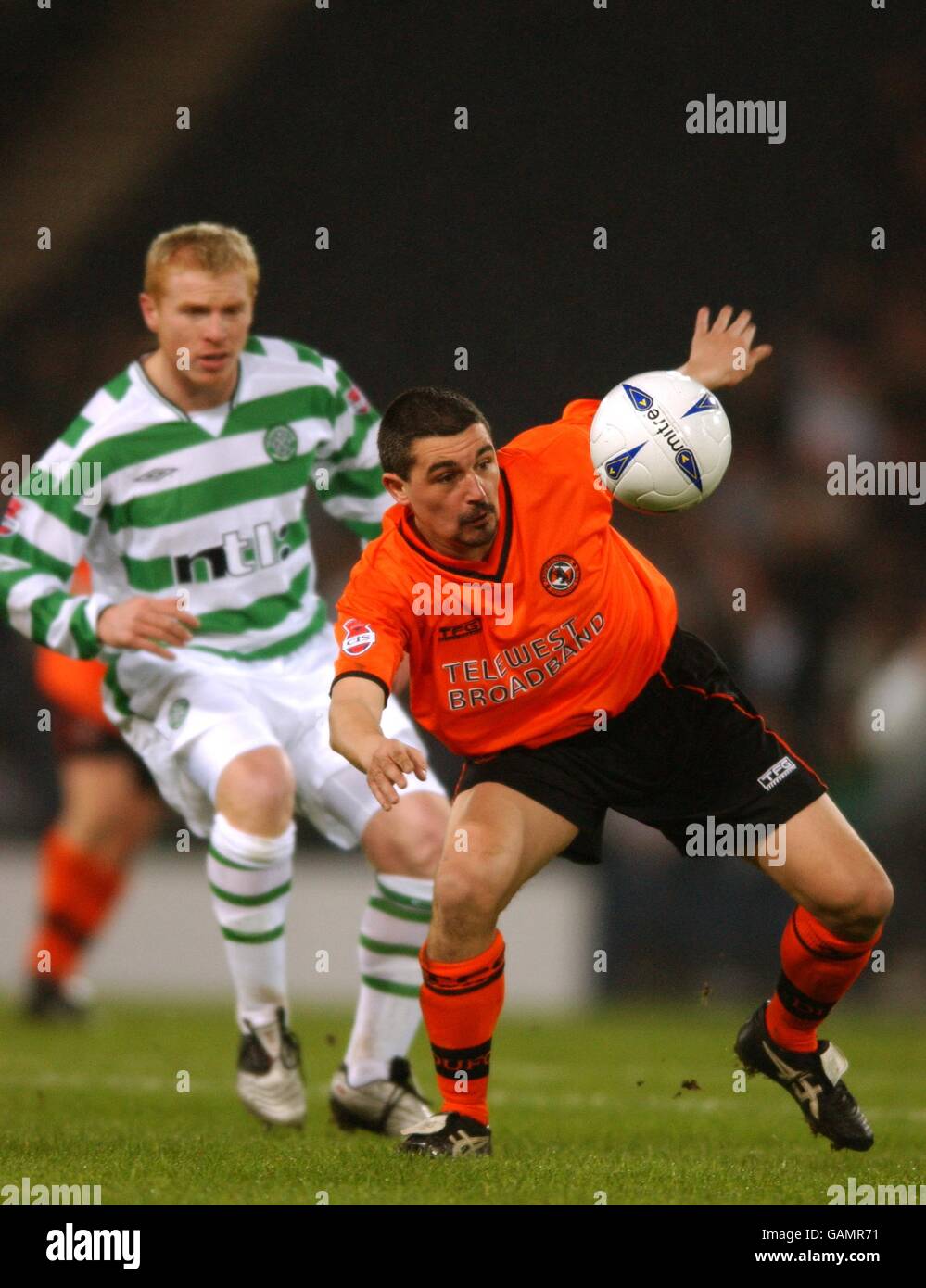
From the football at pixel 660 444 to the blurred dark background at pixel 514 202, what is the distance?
22.1 feet

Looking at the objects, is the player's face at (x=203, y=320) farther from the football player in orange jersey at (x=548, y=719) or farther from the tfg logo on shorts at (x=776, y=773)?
the tfg logo on shorts at (x=776, y=773)

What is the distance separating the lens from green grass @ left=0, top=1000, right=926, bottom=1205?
13.8 ft

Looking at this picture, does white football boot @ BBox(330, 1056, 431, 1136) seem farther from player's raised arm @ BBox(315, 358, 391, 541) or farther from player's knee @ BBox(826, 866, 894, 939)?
player's raised arm @ BBox(315, 358, 391, 541)

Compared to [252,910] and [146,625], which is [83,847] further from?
[146,625]

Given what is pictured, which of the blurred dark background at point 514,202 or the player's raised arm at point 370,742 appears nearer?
the player's raised arm at point 370,742

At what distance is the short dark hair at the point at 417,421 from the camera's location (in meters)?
4.53

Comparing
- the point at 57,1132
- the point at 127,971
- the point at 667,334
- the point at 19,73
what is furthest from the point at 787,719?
the point at 19,73

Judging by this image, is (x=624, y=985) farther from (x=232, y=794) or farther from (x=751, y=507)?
(x=232, y=794)

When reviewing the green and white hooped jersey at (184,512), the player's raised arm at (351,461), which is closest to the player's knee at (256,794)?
the green and white hooped jersey at (184,512)

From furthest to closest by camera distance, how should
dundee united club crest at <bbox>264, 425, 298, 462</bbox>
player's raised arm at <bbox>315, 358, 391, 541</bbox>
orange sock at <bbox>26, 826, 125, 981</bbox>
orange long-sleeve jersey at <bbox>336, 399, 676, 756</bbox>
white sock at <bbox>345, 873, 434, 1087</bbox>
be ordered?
orange sock at <bbox>26, 826, 125, 981</bbox> < player's raised arm at <bbox>315, 358, 391, 541</bbox> < dundee united club crest at <bbox>264, 425, 298, 462</bbox> < white sock at <bbox>345, 873, 434, 1087</bbox> < orange long-sleeve jersey at <bbox>336, 399, 676, 756</bbox>

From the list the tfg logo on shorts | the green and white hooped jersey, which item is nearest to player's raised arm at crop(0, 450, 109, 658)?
the green and white hooped jersey

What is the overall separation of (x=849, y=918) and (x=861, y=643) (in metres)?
6.13

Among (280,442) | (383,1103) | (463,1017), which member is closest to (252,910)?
(383,1103)

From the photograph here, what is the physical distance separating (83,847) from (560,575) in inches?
183
